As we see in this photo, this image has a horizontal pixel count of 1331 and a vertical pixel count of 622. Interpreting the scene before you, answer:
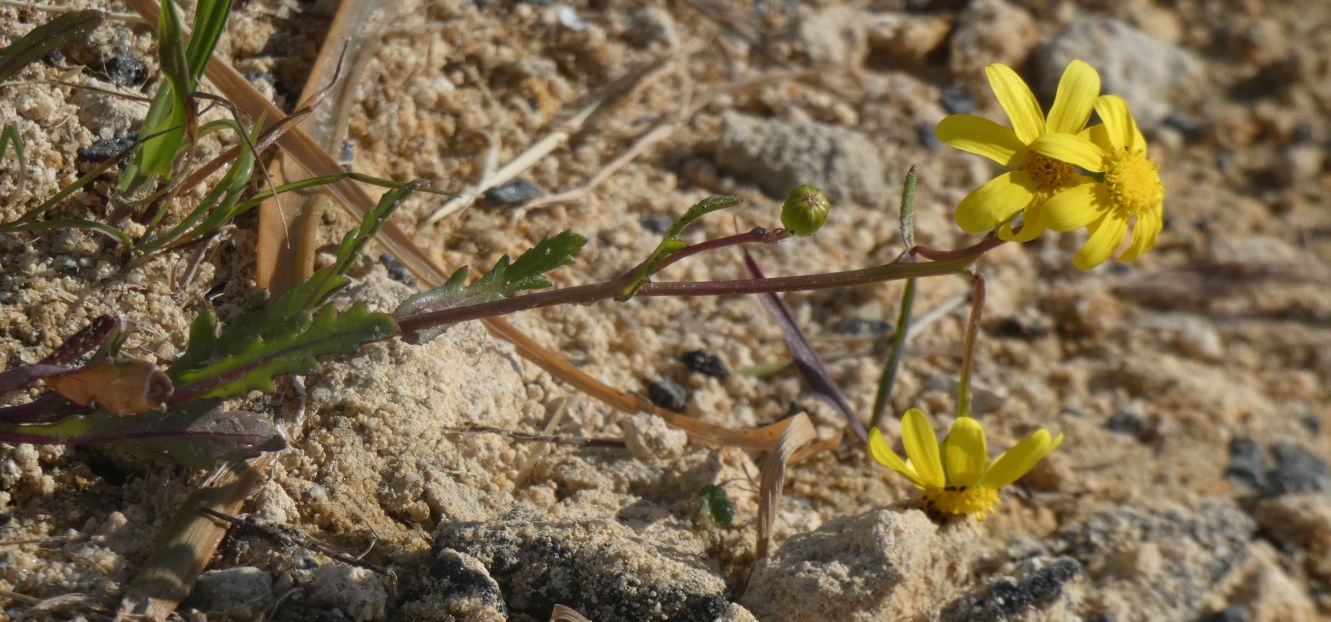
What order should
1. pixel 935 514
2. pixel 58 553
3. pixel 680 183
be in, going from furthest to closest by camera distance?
1. pixel 680 183
2. pixel 935 514
3. pixel 58 553

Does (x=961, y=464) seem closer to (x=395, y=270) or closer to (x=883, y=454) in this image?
(x=883, y=454)

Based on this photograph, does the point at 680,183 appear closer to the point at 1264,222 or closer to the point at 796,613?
the point at 796,613

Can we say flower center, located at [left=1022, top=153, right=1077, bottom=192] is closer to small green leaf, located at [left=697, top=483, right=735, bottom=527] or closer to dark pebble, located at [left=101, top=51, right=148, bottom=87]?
small green leaf, located at [left=697, top=483, right=735, bottom=527]

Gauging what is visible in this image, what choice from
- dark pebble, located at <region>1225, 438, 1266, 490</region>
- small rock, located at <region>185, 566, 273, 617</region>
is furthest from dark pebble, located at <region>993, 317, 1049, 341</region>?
small rock, located at <region>185, 566, 273, 617</region>

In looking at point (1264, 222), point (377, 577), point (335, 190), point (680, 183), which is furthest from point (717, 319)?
point (1264, 222)

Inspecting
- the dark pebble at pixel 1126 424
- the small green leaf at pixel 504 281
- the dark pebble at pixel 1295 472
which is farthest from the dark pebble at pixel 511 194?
the dark pebble at pixel 1295 472

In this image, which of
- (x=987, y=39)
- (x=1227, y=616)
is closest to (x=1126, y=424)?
(x=1227, y=616)

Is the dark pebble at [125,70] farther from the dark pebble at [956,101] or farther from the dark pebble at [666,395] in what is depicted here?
the dark pebble at [956,101]

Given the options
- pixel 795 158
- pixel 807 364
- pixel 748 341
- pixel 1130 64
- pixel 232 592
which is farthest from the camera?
pixel 1130 64
